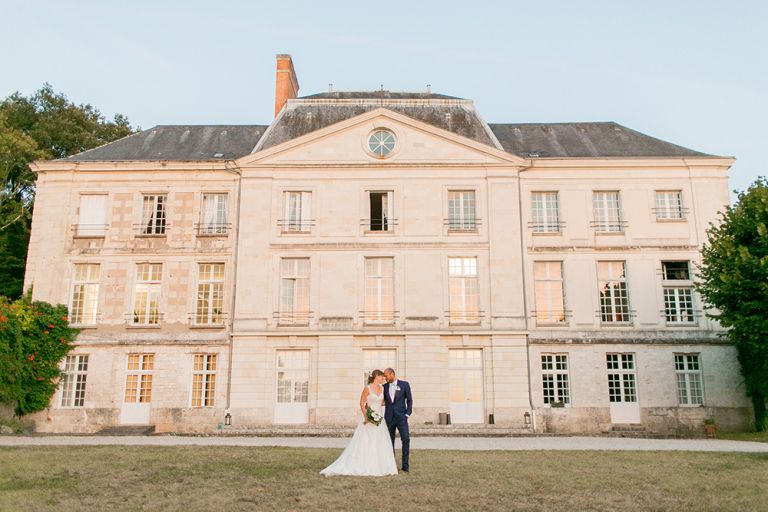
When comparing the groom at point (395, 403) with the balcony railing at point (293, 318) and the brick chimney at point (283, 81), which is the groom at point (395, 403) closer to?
the balcony railing at point (293, 318)

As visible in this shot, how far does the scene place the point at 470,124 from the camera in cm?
2262

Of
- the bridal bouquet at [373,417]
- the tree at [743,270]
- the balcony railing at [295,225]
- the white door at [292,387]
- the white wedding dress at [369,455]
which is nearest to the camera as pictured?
the white wedding dress at [369,455]

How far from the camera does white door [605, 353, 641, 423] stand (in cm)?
2003

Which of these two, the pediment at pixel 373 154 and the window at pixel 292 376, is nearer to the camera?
the window at pixel 292 376

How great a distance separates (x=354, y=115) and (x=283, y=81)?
439 centimetres

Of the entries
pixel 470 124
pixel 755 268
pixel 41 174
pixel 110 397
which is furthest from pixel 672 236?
pixel 41 174

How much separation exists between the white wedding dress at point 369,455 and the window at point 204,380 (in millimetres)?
11653

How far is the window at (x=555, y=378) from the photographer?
2023 centimetres

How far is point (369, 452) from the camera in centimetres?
967

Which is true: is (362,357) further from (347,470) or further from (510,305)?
(347,470)

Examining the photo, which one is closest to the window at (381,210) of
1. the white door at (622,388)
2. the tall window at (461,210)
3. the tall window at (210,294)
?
the tall window at (461,210)

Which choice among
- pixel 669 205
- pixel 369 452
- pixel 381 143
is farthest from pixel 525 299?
pixel 369 452

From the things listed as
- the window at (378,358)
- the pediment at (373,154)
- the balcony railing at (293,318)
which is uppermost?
the pediment at (373,154)

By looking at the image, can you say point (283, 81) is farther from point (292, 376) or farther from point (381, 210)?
point (292, 376)
